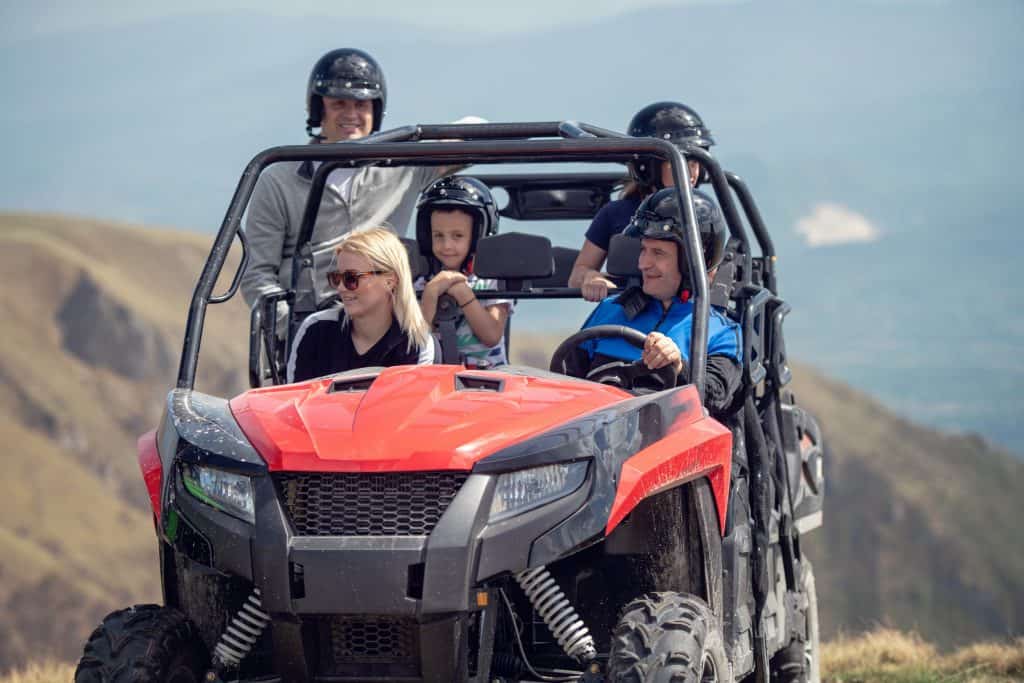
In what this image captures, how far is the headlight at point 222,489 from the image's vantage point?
5254mm

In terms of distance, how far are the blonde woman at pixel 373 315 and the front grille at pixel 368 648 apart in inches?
60.2

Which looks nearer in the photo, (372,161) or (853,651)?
(372,161)

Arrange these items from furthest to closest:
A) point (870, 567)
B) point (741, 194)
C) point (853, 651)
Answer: point (870, 567), point (853, 651), point (741, 194)

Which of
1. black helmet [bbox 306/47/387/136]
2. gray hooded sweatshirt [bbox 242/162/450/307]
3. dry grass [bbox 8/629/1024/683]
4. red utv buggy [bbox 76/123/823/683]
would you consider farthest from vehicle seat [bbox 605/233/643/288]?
dry grass [bbox 8/629/1024/683]

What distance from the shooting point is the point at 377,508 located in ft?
16.9

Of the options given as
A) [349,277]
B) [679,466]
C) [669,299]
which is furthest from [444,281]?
[679,466]

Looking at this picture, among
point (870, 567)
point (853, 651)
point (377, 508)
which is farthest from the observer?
point (870, 567)

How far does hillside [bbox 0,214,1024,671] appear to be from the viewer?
104m

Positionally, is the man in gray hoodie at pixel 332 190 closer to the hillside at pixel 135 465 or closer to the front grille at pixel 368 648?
the front grille at pixel 368 648

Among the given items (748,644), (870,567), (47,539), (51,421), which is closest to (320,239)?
(748,644)

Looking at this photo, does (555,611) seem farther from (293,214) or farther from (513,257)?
(293,214)

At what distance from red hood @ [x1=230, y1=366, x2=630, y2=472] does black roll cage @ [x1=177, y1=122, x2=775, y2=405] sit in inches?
16.8

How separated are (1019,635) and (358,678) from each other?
19.4 ft

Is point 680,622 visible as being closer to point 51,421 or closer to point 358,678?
point 358,678
